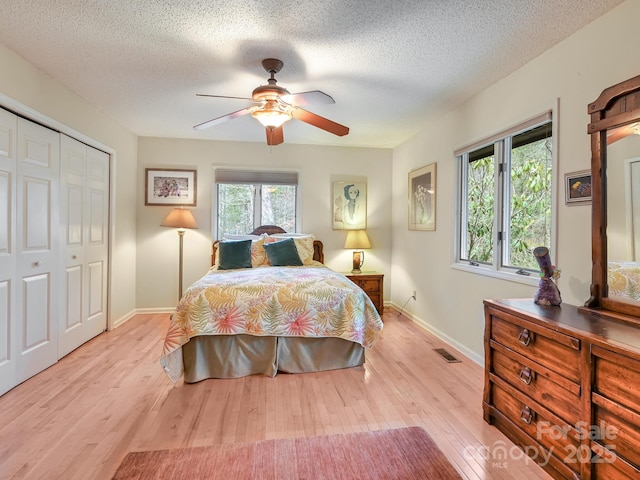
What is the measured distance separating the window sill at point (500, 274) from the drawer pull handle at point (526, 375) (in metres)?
0.83

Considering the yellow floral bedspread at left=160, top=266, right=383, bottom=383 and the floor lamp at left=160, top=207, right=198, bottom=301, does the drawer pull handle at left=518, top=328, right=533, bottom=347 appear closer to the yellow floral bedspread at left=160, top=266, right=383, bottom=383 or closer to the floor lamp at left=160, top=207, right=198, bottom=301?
the yellow floral bedspread at left=160, top=266, right=383, bottom=383

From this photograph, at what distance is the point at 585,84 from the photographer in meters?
2.01

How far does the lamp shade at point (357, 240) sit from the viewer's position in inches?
180

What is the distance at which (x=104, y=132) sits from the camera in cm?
362

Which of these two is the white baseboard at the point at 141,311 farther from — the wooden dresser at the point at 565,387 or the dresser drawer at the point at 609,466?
the dresser drawer at the point at 609,466

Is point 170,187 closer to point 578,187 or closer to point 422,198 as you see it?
point 422,198

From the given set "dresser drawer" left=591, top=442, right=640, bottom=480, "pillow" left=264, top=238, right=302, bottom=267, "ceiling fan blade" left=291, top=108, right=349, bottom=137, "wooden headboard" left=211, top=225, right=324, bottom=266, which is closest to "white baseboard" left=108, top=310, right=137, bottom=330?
"wooden headboard" left=211, top=225, right=324, bottom=266

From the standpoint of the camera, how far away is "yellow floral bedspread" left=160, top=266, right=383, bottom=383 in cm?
246

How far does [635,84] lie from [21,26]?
3540mm

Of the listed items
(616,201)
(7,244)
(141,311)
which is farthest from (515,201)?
(141,311)

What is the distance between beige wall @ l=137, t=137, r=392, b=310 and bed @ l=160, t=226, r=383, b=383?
6.68ft

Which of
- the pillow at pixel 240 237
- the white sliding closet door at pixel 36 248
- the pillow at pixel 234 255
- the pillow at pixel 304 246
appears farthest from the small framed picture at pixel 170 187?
the white sliding closet door at pixel 36 248

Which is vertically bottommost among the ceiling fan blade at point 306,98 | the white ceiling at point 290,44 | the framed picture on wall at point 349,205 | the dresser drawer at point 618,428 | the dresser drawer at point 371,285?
the dresser drawer at point 618,428

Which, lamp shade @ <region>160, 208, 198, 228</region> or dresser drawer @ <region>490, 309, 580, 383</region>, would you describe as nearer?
dresser drawer @ <region>490, 309, 580, 383</region>
